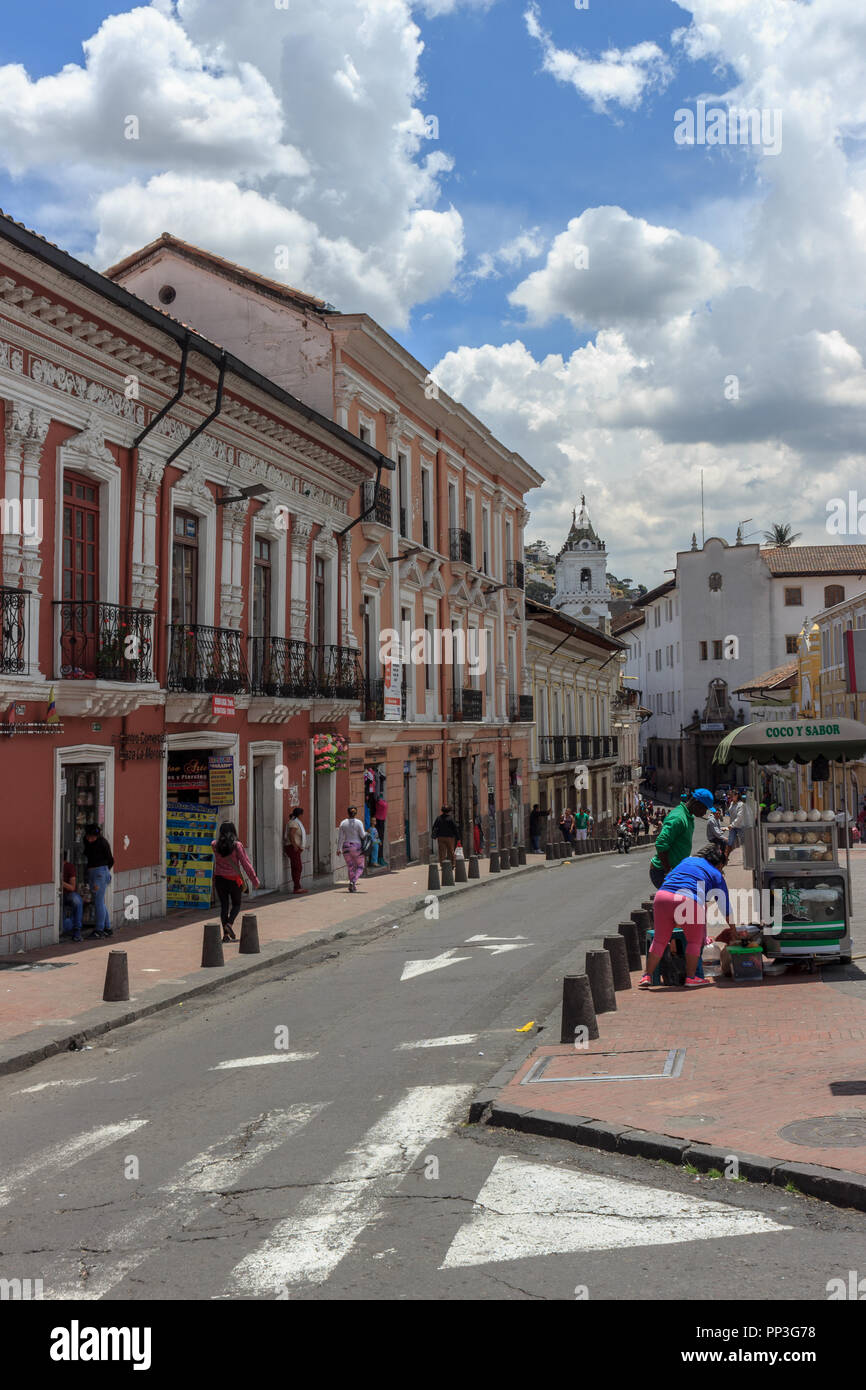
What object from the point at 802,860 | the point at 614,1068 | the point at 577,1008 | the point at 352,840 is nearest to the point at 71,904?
the point at 352,840

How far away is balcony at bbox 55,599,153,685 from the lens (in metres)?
16.2

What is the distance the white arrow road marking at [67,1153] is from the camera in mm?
6719

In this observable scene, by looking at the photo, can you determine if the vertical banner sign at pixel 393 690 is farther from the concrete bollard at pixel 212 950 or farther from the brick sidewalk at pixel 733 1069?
the brick sidewalk at pixel 733 1069

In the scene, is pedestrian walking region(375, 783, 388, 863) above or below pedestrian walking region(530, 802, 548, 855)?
above

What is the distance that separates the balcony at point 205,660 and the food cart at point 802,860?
907 centimetres

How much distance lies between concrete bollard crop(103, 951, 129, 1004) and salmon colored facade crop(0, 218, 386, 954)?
334 cm

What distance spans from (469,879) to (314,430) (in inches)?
392

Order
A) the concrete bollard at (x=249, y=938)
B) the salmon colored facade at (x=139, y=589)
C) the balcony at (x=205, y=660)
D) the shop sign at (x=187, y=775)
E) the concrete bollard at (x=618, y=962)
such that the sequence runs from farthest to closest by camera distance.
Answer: the shop sign at (x=187, y=775)
the balcony at (x=205, y=660)
the concrete bollard at (x=249, y=938)
the salmon colored facade at (x=139, y=589)
the concrete bollard at (x=618, y=962)

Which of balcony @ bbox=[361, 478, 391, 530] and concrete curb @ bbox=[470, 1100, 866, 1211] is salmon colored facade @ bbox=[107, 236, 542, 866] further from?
concrete curb @ bbox=[470, 1100, 866, 1211]

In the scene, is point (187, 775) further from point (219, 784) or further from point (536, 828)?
point (536, 828)

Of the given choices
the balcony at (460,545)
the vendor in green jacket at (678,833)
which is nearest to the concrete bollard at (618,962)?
the vendor in green jacket at (678,833)

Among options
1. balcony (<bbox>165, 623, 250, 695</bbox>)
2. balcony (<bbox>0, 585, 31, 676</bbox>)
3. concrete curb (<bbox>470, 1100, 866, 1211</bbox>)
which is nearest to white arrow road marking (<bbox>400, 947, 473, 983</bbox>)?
balcony (<bbox>0, 585, 31, 676</bbox>)
